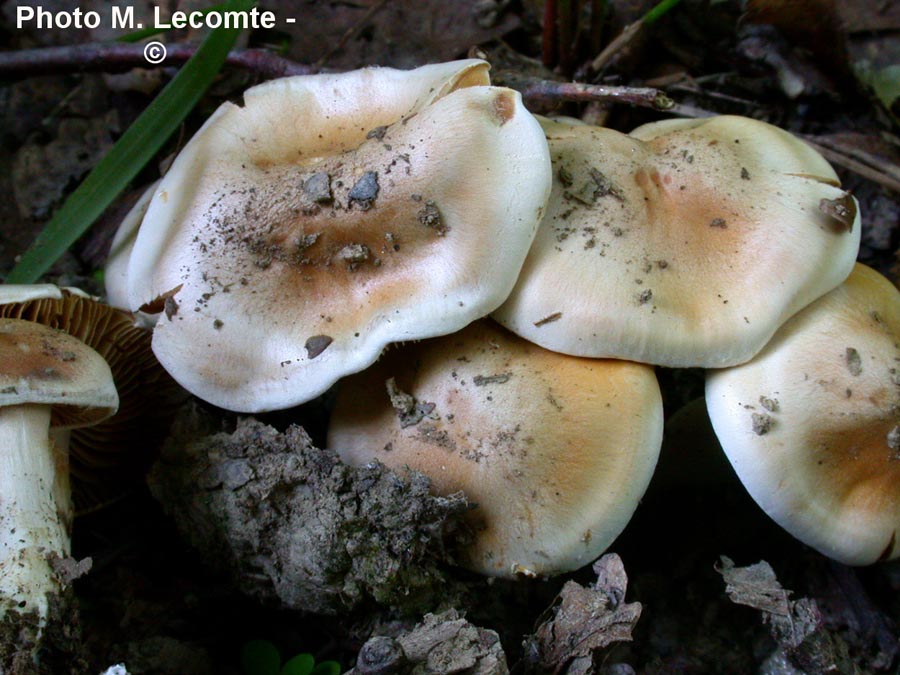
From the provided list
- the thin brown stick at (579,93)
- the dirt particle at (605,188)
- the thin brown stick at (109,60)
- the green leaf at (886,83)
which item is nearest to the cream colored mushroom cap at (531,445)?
the dirt particle at (605,188)

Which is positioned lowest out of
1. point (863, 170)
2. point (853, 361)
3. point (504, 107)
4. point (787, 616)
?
point (787, 616)

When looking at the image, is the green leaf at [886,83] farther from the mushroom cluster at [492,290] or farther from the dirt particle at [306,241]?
the dirt particle at [306,241]

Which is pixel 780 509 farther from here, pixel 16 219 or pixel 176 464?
pixel 16 219

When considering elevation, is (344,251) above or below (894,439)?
above

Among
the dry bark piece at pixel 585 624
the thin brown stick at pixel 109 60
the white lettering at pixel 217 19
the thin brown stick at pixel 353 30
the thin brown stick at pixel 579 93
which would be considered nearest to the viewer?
the dry bark piece at pixel 585 624

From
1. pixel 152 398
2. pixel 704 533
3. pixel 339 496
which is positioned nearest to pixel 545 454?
pixel 339 496

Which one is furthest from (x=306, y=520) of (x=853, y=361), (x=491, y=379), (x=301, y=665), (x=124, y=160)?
(x=853, y=361)

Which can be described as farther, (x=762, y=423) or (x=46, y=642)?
(x=762, y=423)

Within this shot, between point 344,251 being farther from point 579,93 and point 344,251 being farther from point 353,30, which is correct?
point 353,30
